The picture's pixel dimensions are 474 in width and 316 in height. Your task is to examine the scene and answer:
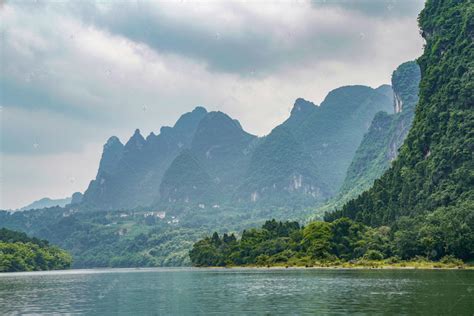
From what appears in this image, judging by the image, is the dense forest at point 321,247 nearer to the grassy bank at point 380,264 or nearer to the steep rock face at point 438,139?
the grassy bank at point 380,264

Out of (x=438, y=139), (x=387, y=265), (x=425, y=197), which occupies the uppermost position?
(x=438, y=139)

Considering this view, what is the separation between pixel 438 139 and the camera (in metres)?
145

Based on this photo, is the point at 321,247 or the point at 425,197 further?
the point at 321,247

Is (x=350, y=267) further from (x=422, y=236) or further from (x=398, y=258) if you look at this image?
(x=422, y=236)

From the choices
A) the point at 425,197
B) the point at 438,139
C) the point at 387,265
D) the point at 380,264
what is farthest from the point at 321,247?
the point at 438,139

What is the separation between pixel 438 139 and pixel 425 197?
19784 mm

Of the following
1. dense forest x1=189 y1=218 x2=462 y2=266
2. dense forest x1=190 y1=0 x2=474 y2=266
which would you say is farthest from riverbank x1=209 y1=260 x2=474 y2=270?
dense forest x1=190 y1=0 x2=474 y2=266

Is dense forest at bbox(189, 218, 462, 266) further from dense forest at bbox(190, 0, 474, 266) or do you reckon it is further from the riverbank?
the riverbank

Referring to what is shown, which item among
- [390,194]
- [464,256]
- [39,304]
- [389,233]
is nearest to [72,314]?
[39,304]

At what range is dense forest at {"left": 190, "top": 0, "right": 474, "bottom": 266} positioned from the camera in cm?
11231

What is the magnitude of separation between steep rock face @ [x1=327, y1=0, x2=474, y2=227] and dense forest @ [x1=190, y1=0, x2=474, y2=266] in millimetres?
268

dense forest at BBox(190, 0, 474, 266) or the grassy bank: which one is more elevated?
A: dense forest at BBox(190, 0, 474, 266)

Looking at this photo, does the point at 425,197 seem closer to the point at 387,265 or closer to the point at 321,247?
the point at 387,265

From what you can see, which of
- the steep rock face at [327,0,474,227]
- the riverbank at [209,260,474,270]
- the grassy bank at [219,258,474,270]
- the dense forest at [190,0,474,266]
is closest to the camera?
the riverbank at [209,260,474,270]
